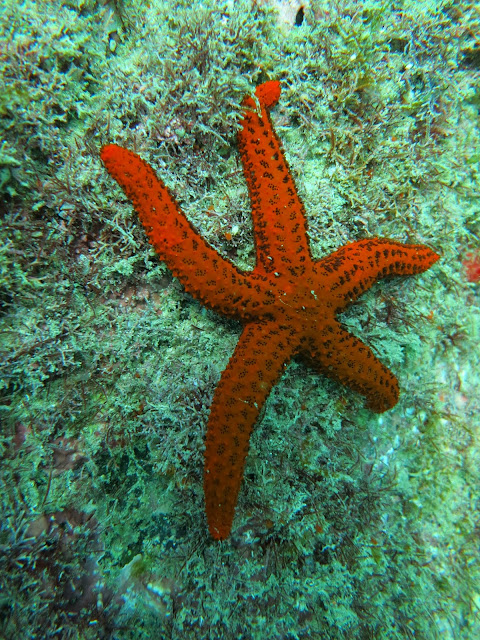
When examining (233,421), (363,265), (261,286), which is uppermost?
(363,265)

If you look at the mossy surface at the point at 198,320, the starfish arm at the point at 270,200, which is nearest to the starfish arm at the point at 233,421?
the mossy surface at the point at 198,320

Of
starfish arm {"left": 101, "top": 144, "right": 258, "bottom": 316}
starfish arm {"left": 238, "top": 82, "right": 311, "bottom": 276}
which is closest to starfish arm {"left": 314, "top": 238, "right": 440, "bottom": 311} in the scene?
starfish arm {"left": 238, "top": 82, "right": 311, "bottom": 276}

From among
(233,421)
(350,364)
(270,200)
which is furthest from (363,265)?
(233,421)

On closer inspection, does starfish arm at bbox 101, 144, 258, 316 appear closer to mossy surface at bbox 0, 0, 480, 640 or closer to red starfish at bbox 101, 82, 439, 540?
red starfish at bbox 101, 82, 439, 540

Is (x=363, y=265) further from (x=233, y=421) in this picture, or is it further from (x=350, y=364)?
(x=233, y=421)

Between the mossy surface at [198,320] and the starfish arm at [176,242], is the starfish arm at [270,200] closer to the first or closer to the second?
the mossy surface at [198,320]

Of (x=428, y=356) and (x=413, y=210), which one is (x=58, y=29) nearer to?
(x=413, y=210)

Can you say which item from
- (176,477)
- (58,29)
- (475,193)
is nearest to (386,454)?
(176,477)
